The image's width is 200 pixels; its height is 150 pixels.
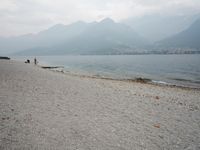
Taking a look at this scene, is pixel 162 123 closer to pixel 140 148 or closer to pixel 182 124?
pixel 182 124

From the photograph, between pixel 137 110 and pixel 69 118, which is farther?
pixel 137 110

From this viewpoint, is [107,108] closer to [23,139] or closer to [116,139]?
[116,139]

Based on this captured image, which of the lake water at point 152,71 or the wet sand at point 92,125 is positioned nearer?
the wet sand at point 92,125

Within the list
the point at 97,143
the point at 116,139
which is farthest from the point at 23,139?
the point at 116,139

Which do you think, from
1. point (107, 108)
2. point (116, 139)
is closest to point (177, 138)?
point (116, 139)

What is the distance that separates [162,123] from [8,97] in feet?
30.9

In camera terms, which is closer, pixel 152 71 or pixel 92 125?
pixel 92 125

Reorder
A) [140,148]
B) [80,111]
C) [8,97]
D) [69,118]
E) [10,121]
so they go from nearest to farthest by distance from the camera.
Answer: [140,148], [10,121], [69,118], [80,111], [8,97]

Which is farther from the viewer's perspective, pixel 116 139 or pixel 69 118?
pixel 69 118

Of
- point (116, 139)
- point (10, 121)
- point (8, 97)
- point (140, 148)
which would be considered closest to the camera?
point (140, 148)

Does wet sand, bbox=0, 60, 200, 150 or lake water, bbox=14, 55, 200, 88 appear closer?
wet sand, bbox=0, 60, 200, 150

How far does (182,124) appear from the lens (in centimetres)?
940

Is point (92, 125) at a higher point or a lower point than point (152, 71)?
higher

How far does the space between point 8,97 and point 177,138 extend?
10.2 m
